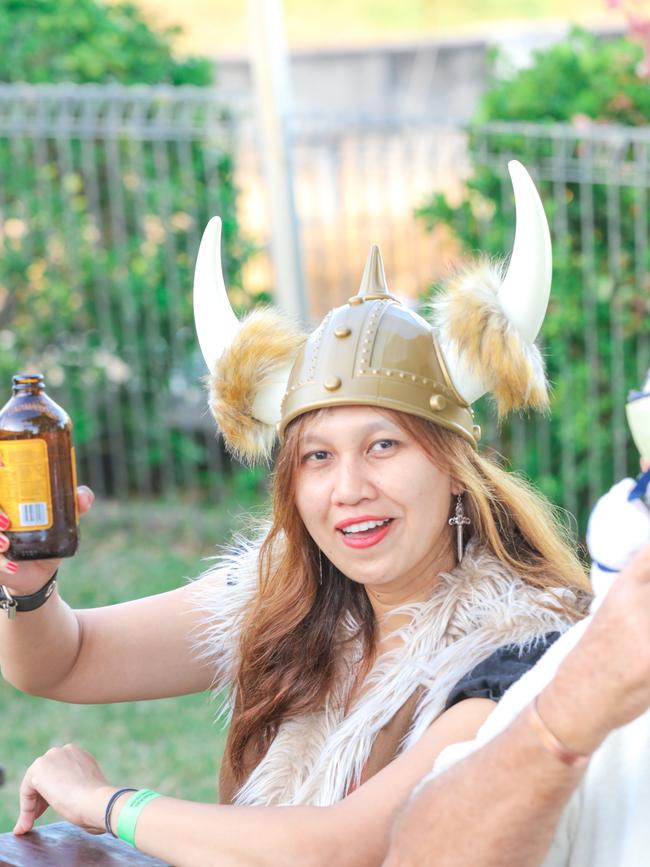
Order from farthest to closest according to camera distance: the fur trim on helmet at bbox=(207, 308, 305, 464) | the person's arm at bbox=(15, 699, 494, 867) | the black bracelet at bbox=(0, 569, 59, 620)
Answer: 1. the black bracelet at bbox=(0, 569, 59, 620)
2. the fur trim on helmet at bbox=(207, 308, 305, 464)
3. the person's arm at bbox=(15, 699, 494, 867)

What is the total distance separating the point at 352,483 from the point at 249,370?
0.34 m

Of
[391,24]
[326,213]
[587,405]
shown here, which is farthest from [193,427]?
[391,24]

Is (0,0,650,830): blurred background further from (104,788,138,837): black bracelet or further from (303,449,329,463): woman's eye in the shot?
(104,788,138,837): black bracelet

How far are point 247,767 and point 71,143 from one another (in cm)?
516

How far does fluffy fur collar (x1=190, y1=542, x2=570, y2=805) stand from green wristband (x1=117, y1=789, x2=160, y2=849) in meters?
0.26

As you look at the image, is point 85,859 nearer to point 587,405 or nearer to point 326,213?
point 587,405

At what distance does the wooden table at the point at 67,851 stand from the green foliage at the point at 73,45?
565 centimetres

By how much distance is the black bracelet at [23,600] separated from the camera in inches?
102

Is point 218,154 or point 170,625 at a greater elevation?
point 218,154

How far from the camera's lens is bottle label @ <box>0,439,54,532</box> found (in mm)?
2299

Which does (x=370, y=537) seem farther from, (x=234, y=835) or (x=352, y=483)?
(x=234, y=835)

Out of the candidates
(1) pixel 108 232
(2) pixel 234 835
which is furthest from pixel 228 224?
(2) pixel 234 835

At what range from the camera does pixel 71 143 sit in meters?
7.10

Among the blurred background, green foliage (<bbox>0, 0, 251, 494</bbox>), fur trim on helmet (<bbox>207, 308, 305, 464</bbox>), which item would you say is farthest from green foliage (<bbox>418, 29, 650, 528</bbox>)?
fur trim on helmet (<bbox>207, 308, 305, 464</bbox>)
